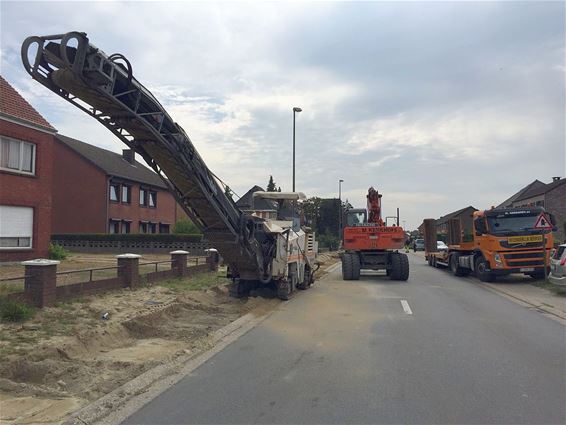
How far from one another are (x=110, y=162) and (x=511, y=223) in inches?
1374

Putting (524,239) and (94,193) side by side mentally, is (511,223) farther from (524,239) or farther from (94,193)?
(94,193)

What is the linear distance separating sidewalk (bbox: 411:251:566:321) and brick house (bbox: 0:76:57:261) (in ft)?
59.1

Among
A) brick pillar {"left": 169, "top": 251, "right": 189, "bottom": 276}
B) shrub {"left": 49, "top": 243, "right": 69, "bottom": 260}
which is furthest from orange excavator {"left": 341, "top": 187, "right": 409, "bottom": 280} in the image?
shrub {"left": 49, "top": 243, "right": 69, "bottom": 260}

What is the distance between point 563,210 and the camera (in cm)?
5728

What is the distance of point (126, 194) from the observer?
145 ft

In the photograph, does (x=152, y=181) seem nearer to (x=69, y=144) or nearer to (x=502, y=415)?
(x=69, y=144)

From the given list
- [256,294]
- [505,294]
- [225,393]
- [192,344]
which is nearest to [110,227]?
[256,294]

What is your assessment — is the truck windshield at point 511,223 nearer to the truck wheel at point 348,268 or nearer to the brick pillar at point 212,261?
the truck wheel at point 348,268

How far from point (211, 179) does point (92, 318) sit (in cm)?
373

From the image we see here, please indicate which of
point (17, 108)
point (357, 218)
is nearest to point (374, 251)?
point (357, 218)

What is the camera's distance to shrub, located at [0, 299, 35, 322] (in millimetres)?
8852

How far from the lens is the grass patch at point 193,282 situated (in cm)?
1519

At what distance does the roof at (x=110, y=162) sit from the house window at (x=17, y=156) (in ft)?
61.4

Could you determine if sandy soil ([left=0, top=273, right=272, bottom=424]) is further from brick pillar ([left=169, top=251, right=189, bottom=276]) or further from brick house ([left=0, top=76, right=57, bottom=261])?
brick house ([left=0, top=76, right=57, bottom=261])
